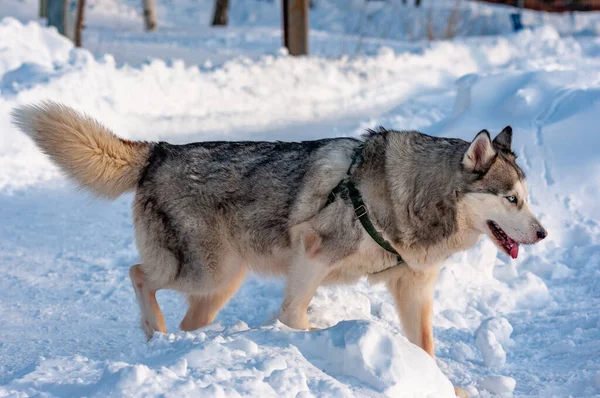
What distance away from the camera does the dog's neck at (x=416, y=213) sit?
4328 millimetres

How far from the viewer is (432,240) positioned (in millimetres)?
4355

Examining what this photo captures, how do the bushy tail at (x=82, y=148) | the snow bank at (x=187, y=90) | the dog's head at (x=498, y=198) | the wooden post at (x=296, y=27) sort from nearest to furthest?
the dog's head at (x=498, y=198)
the bushy tail at (x=82, y=148)
the snow bank at (x=187, y=90)
the wooden post at (x=296, y=27)

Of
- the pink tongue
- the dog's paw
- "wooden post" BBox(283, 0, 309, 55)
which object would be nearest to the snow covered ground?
the dog's paw

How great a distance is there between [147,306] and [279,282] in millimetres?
1347

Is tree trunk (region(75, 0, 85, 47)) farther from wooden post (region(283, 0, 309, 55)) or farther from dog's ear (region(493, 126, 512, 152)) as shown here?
dog's ear (region(493, 126, 512, 152))

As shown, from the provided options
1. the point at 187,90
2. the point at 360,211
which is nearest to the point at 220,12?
the point at 187,90

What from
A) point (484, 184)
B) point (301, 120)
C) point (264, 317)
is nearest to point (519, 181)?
point (484, 184)

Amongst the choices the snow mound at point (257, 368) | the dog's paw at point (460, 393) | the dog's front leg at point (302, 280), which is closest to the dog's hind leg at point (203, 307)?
the dog's front leg at point (302, 280)

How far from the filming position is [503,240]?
4254 mm

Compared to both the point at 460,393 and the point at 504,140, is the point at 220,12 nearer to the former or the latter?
the point at 504,140

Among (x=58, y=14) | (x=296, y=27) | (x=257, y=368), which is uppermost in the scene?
(x=58, y=14)

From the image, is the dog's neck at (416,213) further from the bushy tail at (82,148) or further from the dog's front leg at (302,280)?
the bushy tail at (82,148)

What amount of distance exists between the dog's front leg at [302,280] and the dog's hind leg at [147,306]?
0.75 metres

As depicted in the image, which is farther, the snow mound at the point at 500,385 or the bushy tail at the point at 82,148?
the bushy tail at the point at 82,148
